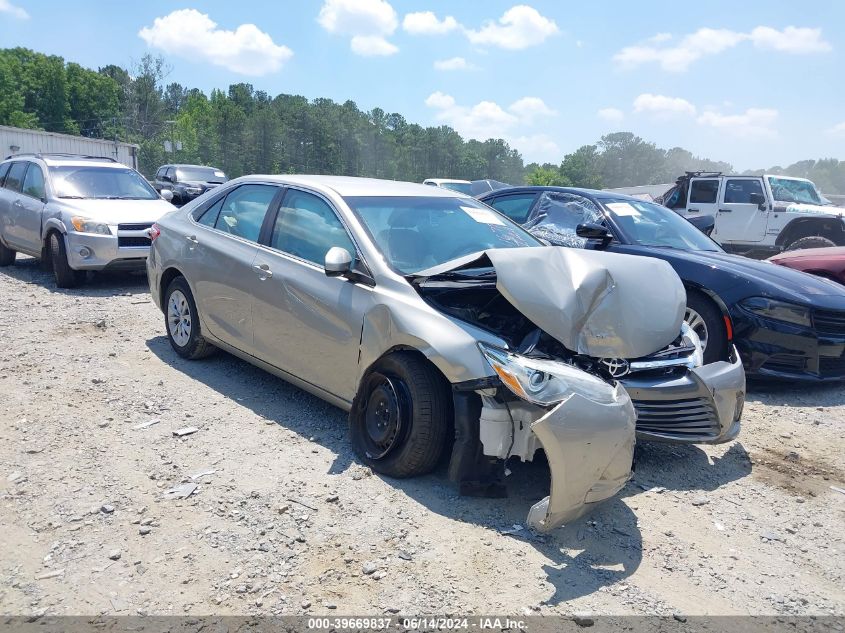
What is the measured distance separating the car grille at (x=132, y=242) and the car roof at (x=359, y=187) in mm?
4093

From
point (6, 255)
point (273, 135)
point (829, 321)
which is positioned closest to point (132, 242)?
point (6, 255)

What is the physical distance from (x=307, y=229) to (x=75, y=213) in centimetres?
556

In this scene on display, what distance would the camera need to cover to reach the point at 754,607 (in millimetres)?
2867

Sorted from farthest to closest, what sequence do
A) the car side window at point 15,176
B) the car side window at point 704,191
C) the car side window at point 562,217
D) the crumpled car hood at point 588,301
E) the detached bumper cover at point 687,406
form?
the car side window at point 704,191, the car side window at point 15,176, the car side window at point 562,217, the detached bumper cover at point 687,406, the crumpled car hood at point 588,301

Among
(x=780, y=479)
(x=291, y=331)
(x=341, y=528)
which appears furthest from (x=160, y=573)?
(x=780, y=479)

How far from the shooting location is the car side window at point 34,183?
937 cm

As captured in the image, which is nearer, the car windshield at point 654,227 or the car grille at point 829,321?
the car grille at point 829,321

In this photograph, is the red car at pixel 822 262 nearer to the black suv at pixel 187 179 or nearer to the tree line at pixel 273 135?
the black suv at pixel 187 179

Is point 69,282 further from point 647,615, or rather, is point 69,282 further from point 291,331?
point 647,615

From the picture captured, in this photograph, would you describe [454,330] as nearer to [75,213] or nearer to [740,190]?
[75,213]

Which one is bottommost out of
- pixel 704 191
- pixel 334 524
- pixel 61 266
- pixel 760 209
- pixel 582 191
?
pixel 334 524

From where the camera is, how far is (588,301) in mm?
3348

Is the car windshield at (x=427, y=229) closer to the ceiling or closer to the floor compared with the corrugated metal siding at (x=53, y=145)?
closer to the floor

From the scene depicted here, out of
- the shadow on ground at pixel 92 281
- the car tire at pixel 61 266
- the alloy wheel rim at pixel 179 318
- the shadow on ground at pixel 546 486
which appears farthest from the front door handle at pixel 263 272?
the car tire at pixel 61 266
